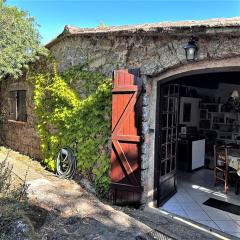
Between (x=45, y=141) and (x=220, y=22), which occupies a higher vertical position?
(x=220, y=22)

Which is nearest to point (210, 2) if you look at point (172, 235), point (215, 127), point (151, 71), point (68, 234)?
point (151, 71)

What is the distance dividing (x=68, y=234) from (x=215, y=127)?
27.3 feet

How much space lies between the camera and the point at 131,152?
5.38 meters

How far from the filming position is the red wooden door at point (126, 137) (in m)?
5.31

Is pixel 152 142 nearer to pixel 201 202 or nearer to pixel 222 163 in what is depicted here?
pixel 201 202

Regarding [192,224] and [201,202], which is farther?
[201,202]

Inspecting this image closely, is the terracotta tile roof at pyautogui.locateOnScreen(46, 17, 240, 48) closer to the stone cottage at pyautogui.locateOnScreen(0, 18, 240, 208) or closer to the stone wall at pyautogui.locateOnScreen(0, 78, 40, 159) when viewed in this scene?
the stone cottage at pyautogui.locateOnScreen(0, 18, 240, 208)

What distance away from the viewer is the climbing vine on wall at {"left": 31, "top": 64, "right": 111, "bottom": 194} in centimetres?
601

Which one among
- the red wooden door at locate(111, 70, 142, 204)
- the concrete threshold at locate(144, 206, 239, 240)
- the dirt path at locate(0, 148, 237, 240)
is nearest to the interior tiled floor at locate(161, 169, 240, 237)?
the concrete threshold at locate(144, 206, 239, 240)

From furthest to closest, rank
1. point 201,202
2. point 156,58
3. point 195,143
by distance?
point 195,143 → point 201,202 → point 156,58

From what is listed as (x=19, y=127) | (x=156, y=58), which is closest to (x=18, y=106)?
(x=19, y=127)

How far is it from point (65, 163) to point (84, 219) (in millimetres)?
3033

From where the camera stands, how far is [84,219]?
418 cm

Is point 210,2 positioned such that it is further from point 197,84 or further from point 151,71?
point 151,71
